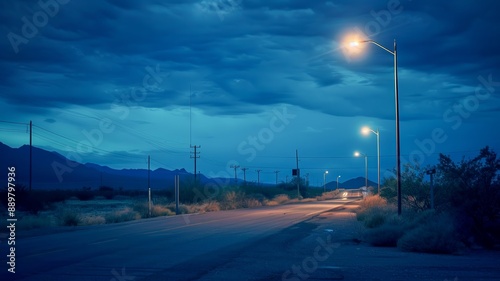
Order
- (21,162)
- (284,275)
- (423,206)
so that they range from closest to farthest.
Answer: (284,275)
(423,206)
(21,162)

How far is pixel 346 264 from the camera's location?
1509 cm

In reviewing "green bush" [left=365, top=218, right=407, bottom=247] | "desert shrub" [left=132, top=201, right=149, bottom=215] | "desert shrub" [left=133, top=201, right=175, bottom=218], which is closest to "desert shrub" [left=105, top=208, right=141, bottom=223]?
"desert shrub" [left=132, top=201, right=149, bottom=215]

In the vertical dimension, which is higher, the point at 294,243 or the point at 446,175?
the point at 446,175

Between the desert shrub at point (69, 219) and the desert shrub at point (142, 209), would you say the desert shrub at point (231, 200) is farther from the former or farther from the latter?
the desert shrub at point (69, 219)

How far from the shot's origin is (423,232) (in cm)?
1866

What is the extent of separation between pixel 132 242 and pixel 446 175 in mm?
13498

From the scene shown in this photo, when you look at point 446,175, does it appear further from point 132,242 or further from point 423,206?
point 132,242

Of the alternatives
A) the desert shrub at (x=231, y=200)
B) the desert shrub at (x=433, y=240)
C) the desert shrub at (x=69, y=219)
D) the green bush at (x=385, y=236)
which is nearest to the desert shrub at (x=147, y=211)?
the desert shrub at (x=69, y=219)

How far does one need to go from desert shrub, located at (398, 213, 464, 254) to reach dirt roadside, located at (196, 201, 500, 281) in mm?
465

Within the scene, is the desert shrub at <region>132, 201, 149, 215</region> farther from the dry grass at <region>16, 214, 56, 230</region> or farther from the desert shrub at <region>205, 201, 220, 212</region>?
the dry grass at <region>16, 214, 56, 230</region>

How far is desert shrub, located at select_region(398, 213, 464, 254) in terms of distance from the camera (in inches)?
699

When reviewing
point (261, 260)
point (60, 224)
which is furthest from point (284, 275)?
point (60, 224)

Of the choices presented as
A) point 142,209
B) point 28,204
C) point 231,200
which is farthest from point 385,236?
point 231,200

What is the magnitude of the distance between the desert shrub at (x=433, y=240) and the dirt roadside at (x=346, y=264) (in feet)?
1.53
